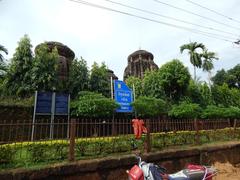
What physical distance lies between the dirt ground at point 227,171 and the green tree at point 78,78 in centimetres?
940

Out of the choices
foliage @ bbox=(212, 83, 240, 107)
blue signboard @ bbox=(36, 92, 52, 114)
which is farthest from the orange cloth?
foliage @ bbox=(212, 83, 240, 107)

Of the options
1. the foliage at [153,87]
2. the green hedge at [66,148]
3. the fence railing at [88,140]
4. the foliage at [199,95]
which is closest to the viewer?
the green hedge at [66,148]

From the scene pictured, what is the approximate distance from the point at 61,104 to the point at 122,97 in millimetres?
3684

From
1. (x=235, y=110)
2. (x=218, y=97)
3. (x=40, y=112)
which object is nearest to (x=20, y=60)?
(x=40, y=112)

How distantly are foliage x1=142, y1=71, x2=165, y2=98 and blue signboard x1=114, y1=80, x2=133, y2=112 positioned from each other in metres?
5.09

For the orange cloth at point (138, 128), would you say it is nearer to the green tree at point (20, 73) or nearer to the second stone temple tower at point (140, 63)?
the green tree at point (20, 73)

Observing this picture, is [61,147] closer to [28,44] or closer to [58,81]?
[58,81]

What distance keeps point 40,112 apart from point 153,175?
8.06 m

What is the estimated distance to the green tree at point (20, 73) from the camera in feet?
Answer: 42.5

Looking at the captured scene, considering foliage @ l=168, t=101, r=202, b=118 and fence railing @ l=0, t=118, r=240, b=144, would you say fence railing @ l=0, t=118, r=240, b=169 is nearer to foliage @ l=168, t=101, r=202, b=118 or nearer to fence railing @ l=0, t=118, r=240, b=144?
fence railing @ l=0, t=118, r=240, b=144

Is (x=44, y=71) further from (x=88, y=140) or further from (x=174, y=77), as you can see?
(x=174, y=77)

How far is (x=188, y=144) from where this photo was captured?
8.41 meters

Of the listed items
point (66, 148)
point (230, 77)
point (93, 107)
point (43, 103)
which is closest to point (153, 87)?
point (93, 107)

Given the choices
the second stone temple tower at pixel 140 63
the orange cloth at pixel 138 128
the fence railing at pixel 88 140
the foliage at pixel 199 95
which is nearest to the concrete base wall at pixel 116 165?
the fence railing at pixel 88 140
